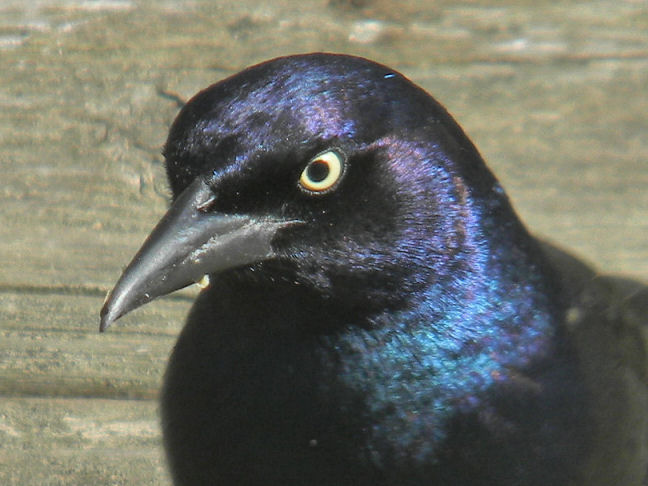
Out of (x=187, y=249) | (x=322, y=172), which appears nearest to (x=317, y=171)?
(x=322, y=172)

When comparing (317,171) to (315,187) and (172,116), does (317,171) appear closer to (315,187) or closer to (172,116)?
(315,187)

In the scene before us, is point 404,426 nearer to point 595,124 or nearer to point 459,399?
point 459,399

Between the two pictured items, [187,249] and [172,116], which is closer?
[187,249]

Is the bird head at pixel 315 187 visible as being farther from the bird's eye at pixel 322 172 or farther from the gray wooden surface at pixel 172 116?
the gray wooden surface at pixel 172 116

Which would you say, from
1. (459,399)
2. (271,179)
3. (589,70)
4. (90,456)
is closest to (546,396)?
(459,399)

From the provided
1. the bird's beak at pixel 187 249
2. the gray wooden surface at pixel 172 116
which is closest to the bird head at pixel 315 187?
the bird's beak at pixel 187 249

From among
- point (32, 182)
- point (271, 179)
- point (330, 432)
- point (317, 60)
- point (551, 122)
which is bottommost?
point (32, 182)
